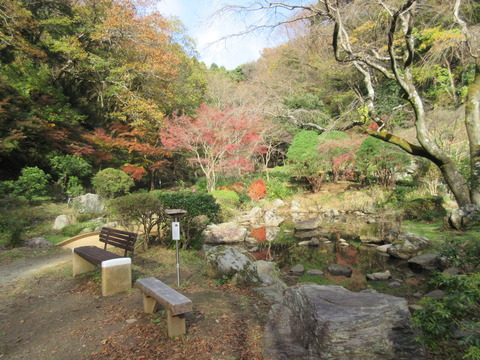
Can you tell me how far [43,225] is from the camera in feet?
27.8

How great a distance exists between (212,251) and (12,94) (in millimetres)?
10612

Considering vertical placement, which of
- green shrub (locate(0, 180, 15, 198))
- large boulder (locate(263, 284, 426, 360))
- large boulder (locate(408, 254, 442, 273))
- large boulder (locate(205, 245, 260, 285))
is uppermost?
green shrub (locate(0, 180, 15, 198))

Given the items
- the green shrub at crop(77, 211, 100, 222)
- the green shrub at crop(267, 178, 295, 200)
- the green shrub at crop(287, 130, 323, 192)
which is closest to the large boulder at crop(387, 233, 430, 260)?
the green shrub at crop(287, 130, 323, 192)

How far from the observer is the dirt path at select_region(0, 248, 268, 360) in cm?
255

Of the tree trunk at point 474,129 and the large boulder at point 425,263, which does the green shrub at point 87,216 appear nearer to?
the large boulder at point 425,263

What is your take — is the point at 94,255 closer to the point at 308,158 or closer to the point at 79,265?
the point at 79,265

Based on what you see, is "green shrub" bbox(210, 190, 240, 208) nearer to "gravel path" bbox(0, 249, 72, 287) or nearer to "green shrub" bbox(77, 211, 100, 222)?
"green shrub" bbox(77, 211, 100, 222)

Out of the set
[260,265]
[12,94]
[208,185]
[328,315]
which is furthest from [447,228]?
[12,94]

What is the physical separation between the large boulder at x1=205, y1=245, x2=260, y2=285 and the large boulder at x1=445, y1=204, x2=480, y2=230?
501 centimetres

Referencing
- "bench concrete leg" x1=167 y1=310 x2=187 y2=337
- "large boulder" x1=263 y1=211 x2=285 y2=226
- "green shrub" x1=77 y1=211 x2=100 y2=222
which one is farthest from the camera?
"large boulder" x1=263 y1=211 x2=285 y2=226

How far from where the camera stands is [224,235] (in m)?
9.25

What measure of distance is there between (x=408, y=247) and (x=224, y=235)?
17.3ft

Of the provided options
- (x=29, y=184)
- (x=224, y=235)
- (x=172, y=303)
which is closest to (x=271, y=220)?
(x=224, y=235)

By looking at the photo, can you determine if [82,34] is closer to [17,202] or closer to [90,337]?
[17,202]
